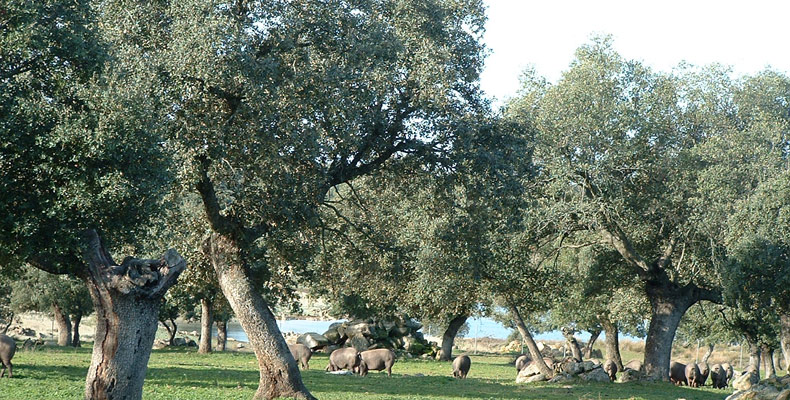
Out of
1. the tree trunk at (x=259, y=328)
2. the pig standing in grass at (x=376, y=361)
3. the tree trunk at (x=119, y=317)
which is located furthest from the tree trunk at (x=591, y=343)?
the tree trunk at (x=119, y=317)

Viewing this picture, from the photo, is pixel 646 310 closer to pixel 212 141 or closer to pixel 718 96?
pixel 718 96

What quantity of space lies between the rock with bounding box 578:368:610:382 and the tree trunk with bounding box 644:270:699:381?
2507 mm

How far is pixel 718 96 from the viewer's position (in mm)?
Answer: 32125

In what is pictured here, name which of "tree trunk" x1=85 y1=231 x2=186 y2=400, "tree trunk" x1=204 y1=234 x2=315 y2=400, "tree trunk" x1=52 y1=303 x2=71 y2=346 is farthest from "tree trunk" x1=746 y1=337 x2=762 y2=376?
"tree trunk" x1=52 y1=303 x2=71 y2=346

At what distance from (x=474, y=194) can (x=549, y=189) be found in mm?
9649

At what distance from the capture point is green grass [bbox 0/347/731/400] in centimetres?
2094

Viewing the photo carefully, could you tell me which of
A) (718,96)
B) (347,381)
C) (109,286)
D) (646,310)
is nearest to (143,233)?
(109,286)

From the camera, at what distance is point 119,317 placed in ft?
45.2

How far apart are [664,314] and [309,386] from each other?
1715 centimetres

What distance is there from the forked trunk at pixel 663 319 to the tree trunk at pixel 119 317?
25.8 meters

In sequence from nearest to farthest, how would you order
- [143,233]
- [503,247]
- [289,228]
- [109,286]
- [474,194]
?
[109,286], [143,233], [289,228], [474,194], [503,247]

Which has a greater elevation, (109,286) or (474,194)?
(474,194)

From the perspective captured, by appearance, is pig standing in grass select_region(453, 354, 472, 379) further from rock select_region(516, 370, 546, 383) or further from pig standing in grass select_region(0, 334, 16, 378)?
pig standing in grass select_region(0, 334, 16, 378)

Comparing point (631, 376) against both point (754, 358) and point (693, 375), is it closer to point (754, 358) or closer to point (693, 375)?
point (693, 375)
